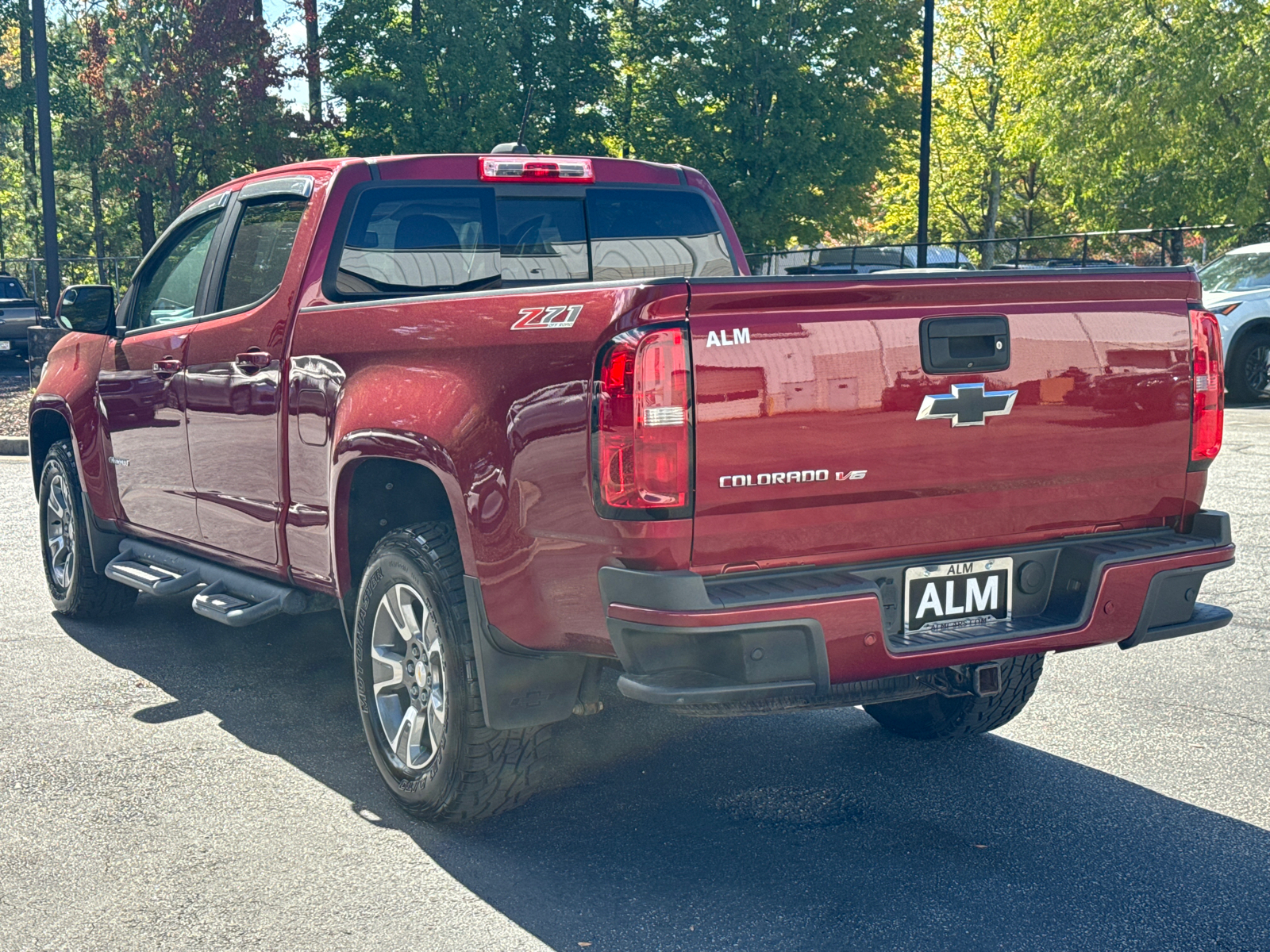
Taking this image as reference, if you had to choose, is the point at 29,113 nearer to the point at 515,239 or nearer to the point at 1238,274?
the point at 1238,274

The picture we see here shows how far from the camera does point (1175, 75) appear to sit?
74.3 ft

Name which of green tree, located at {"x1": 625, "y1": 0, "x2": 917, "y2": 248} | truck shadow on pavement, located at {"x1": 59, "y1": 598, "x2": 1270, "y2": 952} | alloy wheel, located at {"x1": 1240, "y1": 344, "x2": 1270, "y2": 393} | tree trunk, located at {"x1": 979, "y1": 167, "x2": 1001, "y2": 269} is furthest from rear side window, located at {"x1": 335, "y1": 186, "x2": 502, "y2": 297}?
tree trunk, located at {"x1": 979, "y1": 167, "x2": 1001, "y2": 269}

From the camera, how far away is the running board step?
16.3ft

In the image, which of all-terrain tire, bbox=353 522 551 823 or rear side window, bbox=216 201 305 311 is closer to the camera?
all-terrain tire, bbox=353 522 551 823

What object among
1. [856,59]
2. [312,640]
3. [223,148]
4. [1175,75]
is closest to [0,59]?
[223,148]

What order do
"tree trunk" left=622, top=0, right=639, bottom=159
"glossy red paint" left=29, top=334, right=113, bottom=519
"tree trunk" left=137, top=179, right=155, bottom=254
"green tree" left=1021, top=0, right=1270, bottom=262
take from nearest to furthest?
"glossy red paint" left=29, top=334, right=113, bottom=519
"green tree" left=1021, top=0, right=1270, bottom=262
"tree trunk" left=137, top=179, right=155, bottom=254
"tree trunk" left=622, top=0, right=639, bottom=159

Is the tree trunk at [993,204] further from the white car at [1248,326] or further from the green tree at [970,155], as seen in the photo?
the white car at [1248,326]

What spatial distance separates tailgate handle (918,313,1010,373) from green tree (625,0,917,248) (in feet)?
79.9

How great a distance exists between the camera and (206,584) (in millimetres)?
5539

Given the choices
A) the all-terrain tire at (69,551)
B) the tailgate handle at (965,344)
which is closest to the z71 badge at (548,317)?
the tailgate handle at (965,344)

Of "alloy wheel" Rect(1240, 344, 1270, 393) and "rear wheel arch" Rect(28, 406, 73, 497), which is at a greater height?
"rear wheel arch" Rect(28, 406, 73, 497)

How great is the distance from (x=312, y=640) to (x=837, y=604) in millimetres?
3730

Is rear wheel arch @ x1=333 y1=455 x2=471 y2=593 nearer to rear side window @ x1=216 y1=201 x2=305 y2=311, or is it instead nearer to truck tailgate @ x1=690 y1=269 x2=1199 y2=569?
rear side window @ x1=216 y1=201 x2=305 y2=311

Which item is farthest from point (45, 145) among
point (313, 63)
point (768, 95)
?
point (768, 95)
